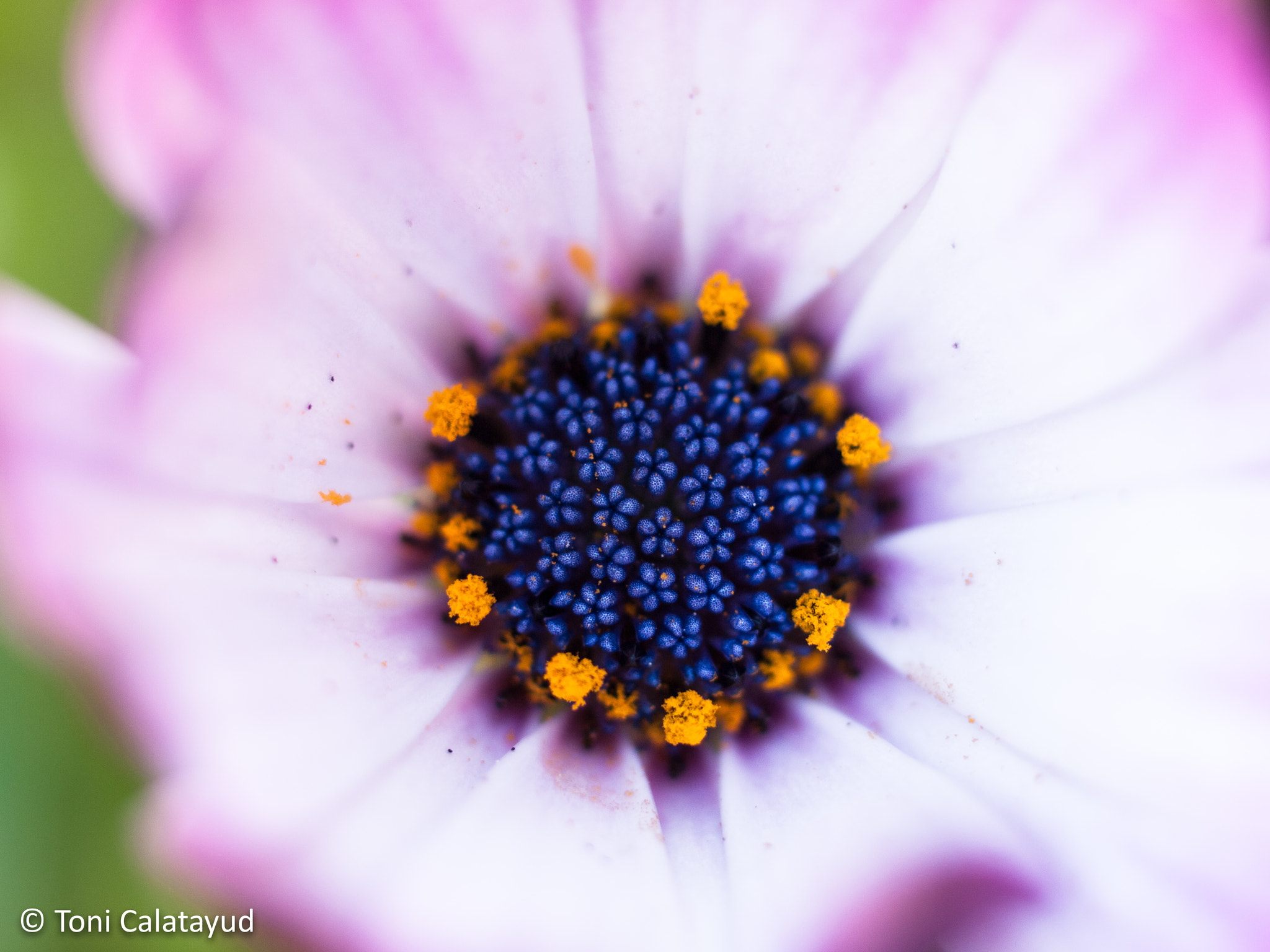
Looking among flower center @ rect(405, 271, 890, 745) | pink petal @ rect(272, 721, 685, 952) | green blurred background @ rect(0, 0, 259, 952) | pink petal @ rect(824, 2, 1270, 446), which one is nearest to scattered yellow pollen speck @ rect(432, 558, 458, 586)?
flower center @ rect(405, 271, 890, 745)

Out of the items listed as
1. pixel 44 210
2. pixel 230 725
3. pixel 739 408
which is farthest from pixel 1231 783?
pixel 44 210

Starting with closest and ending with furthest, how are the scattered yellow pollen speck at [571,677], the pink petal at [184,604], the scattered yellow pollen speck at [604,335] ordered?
1. the pink petal at [184,604]
2. the scattered yellow pollen speck at [571,677]
3. the scattered yellow pollen speck at [604,335]

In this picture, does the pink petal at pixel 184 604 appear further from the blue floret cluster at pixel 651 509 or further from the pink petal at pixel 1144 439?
the pink petal at pixel 1144 439

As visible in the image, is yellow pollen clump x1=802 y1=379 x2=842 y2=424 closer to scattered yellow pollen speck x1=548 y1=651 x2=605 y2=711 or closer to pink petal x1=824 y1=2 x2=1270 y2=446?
pink petal x1=824 y1=2 x2=1270 y2=446

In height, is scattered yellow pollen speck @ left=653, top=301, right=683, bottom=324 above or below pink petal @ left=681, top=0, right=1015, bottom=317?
below

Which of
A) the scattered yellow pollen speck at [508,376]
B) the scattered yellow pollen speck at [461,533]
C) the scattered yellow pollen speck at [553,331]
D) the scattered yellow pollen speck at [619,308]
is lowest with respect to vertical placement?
the scattered yellow pollen speck at [461,533]

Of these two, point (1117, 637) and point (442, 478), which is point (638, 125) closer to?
point (442, 478)

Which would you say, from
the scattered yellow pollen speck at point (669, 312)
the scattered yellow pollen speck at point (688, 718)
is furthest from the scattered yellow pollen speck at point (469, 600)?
the scattered yellow pollen speck at point (669, 312)
